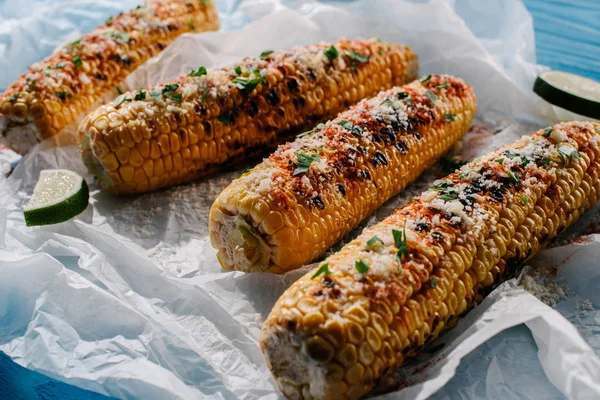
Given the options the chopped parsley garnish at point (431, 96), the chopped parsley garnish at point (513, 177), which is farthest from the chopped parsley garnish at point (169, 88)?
the chopped parsley garnish at point (513, 177)

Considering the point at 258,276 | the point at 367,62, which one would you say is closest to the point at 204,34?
the point at 367,62

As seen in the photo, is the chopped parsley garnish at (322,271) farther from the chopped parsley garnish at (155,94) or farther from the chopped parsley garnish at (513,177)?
the chopped parsley garnish at (155,94)

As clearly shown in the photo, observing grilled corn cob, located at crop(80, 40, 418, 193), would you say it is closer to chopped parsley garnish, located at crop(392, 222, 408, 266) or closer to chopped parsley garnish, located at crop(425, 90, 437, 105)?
chopped parsley garnish, located at crop(425, 90, 437, 105)

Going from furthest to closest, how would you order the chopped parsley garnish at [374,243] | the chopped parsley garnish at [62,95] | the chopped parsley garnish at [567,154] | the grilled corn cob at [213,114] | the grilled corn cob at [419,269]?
the chopped parsley garnish at [62,95]
the grilled corn cob at [213,114]
the chopped parsley garnish at [567,154]
the chopped parsley garnish at [374,243]
the grilled corn cob at [419,269]

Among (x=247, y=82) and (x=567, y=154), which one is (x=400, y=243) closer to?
(x=567, y=154)

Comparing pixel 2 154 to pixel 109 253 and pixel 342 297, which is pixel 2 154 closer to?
pixel 109 253

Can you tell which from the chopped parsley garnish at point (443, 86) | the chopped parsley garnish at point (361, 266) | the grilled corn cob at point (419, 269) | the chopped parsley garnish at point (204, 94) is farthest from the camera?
the chopped parsley garnish at point (443, 86)
